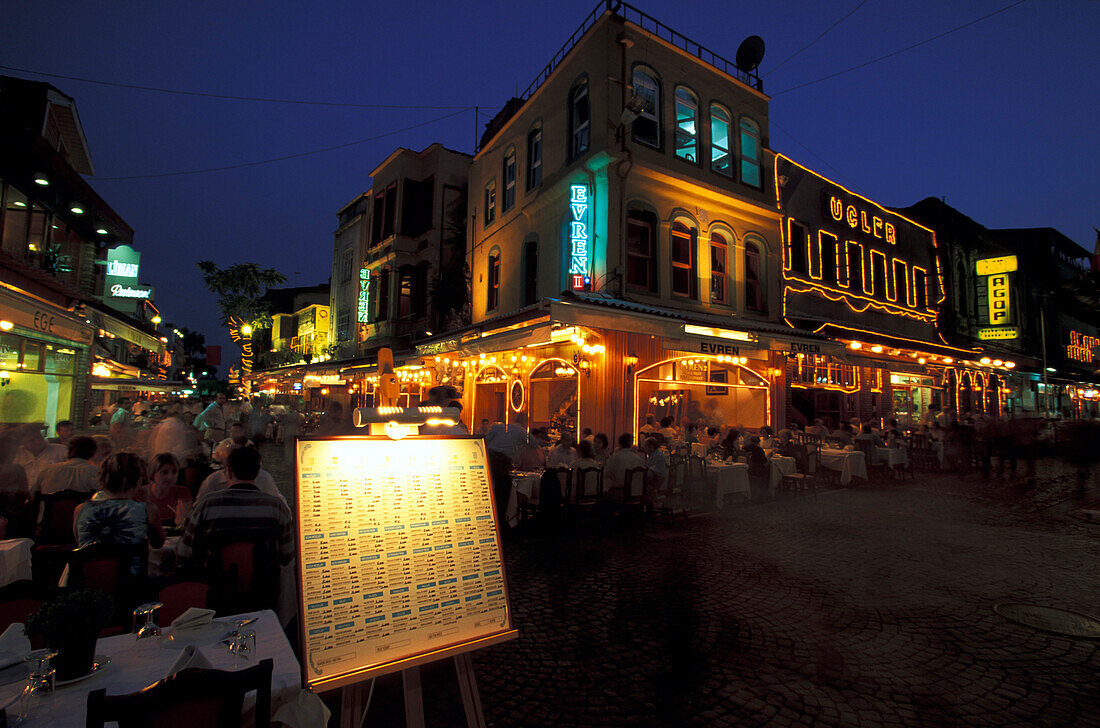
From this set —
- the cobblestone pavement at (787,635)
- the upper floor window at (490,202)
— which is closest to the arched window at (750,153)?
the upper floor window at (490,202)

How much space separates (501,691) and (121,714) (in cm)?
261

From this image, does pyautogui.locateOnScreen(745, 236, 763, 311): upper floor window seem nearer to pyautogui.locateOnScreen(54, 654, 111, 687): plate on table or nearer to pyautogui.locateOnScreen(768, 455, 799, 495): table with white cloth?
pyautogui.locateOnScreen(768, 455, 799, 495): table with white cloth

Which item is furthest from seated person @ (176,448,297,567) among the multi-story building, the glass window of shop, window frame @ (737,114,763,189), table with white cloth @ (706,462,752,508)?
window frame @ (737,114,763,189)

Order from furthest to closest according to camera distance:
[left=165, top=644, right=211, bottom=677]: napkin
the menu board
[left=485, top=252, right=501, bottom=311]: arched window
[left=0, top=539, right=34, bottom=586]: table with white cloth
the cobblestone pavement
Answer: [left=485, top=252, right=501, bottom=311]: arched window
[left=0, top=539, right=34, bottom=586]: table with white cloth
the cobblestone pavement
the menu board
[left=165, top=644, right=211, bottom=677]: napkin

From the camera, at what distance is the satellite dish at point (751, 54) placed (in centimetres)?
1514

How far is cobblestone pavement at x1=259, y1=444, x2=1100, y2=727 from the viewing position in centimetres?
331

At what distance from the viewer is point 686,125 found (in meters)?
13.6

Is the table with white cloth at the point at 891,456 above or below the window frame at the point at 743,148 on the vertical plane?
below

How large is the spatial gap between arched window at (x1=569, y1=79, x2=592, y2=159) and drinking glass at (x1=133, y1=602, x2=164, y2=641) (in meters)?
12.3

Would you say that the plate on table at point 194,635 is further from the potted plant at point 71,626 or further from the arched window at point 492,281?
the arched window at point 492,281

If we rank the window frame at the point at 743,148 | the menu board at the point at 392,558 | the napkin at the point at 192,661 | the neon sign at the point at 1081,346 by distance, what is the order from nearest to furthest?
the napkin at the point at 192,661, the menu board at the point at 392,558, the window frame at the point at 743,148, the neon sign at the point at 1081,346

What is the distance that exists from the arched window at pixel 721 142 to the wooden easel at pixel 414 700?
14384 millimetres

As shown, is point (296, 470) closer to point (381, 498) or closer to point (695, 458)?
point (381, 498)

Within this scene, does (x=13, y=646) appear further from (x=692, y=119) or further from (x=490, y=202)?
(x=490, y=202)
